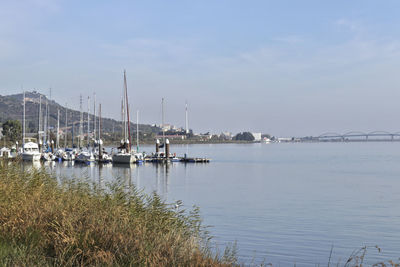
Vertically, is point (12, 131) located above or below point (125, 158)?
above

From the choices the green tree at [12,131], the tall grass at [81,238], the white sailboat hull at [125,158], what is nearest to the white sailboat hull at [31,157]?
the white sailboat hull at [125,158]

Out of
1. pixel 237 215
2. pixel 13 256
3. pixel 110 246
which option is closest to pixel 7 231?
pixel 13 256

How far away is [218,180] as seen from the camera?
201 feet

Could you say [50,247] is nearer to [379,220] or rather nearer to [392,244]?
[392,244]

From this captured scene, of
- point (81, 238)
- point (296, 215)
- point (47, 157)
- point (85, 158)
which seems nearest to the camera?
point (81, 238)

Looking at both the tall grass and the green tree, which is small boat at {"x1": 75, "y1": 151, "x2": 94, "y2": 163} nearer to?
the green tree

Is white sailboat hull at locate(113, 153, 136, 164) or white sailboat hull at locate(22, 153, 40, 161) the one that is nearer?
white sailboat hull at locate(113, 153, 136, 164)

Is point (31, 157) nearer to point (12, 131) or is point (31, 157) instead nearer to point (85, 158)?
point (85, 158)

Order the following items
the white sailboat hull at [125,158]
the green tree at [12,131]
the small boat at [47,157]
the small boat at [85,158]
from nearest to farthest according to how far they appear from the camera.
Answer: the white sailboat hull at [125,158], the small boat at [85,158], the small boat at [47,157], the green tree at [12,131]

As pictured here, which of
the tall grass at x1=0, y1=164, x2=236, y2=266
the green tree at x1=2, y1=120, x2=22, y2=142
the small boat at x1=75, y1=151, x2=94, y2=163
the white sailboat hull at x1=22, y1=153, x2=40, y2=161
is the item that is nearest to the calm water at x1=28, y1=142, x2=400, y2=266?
the tall grass at x1=0, y1=164, x2=236, y2=266

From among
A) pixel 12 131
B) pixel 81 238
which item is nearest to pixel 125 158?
pixel 81 238

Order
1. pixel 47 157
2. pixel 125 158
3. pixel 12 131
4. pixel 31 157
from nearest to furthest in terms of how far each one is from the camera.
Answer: pixel 125 158, pixel 31 157, pixel 47 157, pixel 12 131

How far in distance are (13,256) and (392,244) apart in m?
19.0

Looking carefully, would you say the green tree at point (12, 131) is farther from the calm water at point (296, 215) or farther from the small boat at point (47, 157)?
the calm water at point (296, 215)
